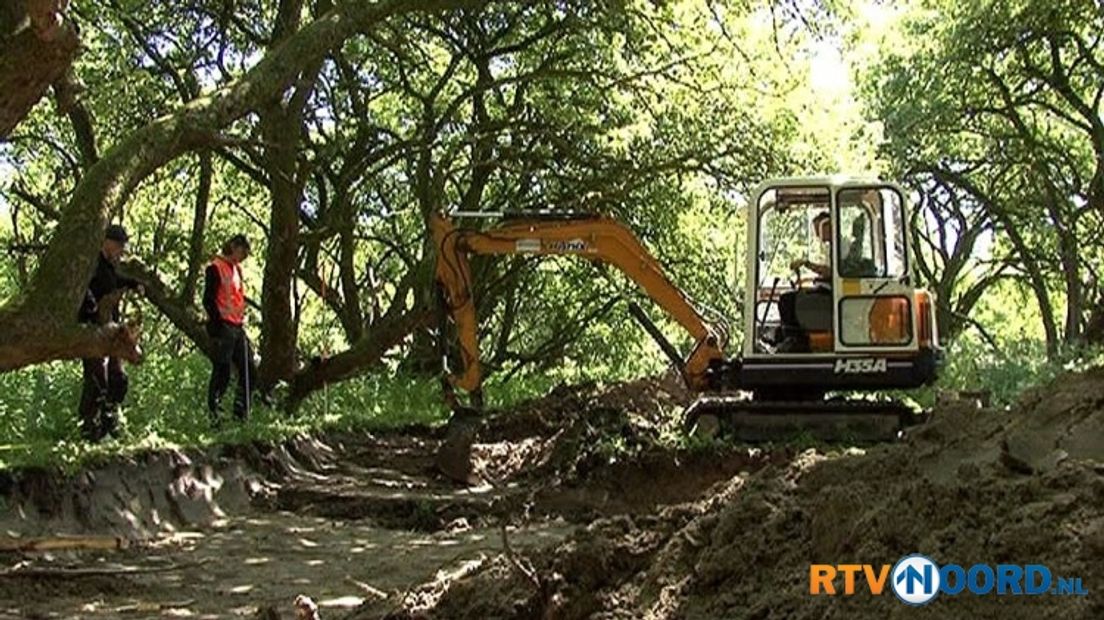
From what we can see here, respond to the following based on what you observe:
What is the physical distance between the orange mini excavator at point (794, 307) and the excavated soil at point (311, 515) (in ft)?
2.97

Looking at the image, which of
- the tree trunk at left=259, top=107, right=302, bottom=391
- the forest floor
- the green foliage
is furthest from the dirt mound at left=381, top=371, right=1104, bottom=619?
the tree trunk at left=259, top=107, right=302, bottom=391

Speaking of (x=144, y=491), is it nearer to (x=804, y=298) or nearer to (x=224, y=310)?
(x=224, y=310)

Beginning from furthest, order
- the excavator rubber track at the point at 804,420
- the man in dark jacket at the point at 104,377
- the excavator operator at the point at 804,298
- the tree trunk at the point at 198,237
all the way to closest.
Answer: the tree trunk at the point at 198,237 → the excavator operator at the point at 804,298 → the excavator rubber track at the point at 804,420 → the man in dark jacket at the point at 104,377

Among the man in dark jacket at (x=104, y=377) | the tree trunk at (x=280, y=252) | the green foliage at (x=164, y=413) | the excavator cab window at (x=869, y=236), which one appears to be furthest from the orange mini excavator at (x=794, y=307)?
the man in dark jacket at (x=104, y=377)

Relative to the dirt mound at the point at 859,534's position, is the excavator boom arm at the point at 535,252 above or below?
above

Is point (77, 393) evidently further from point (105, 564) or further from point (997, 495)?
point (997, 495)

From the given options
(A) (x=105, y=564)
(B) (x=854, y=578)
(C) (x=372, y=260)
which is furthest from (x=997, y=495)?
(C) (x=372, y=260)

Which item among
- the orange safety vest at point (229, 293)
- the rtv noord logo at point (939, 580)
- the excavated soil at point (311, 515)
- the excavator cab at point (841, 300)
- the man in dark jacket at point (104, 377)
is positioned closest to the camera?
the rtv noord logo at point (939, 580)

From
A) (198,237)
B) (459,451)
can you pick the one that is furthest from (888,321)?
(198,237)

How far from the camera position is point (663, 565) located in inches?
185

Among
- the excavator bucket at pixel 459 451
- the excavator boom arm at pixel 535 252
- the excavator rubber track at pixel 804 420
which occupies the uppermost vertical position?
the excavator boom arm at pixel 535 252

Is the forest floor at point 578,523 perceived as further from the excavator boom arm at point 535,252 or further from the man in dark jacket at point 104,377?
the excavator boom arm at point 535,252

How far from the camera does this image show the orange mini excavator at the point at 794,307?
11633 millimetres

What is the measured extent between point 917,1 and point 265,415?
13746 millimetres
